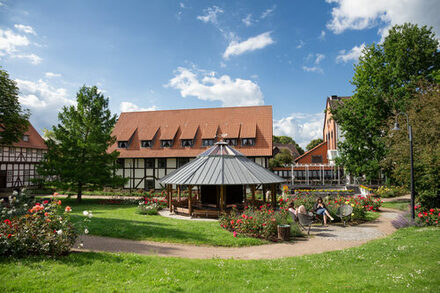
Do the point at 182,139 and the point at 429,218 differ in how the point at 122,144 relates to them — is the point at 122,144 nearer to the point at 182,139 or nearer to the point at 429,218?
the point at 182,139

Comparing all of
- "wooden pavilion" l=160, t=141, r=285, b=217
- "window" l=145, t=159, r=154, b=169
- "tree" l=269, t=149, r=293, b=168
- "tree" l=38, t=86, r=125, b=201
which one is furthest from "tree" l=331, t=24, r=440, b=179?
"tree" l=38, t=86, r=125, b=201

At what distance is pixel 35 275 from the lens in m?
5.38

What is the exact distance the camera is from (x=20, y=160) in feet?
104

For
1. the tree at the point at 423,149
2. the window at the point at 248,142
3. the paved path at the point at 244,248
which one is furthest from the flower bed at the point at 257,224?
the window at the point at 248,142

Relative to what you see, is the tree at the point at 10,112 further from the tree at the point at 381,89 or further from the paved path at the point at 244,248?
the tree at the point at 381,89

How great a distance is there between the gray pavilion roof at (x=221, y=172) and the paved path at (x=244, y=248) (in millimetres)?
4949

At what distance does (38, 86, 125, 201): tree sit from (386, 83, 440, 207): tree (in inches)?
803

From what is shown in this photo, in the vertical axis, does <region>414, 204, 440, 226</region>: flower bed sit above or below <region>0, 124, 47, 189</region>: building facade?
below

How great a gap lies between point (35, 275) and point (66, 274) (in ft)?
1.86

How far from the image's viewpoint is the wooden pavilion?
47.5 ft

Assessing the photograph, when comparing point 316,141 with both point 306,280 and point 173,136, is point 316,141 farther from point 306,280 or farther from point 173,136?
point 306,280

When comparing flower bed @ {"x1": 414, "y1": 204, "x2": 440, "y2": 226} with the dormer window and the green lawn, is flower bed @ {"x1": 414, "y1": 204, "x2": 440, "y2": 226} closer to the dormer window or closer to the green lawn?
the green lawn

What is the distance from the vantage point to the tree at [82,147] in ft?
67.3

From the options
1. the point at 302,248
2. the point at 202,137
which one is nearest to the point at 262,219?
the point at 302,248
